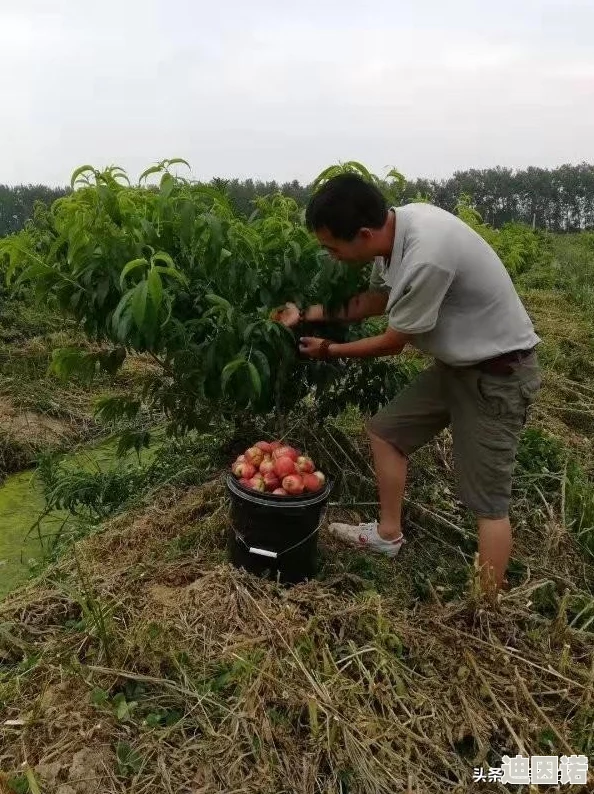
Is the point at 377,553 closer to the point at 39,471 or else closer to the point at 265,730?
the point at 265,730

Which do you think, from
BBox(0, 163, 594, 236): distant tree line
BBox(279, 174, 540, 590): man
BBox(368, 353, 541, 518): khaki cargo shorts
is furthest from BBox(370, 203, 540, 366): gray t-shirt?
BBox(0, 163, 594, 236): distant tree line

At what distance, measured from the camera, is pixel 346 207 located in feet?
7.29

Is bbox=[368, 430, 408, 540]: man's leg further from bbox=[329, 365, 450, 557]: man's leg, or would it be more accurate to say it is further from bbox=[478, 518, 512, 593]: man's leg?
bbox=[478, 518, 512, 593]: man's leg

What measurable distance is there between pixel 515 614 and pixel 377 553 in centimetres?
64

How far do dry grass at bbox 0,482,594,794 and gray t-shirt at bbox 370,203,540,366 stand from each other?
86 cm

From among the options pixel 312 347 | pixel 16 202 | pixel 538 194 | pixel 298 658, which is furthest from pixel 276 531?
pixel 538 194

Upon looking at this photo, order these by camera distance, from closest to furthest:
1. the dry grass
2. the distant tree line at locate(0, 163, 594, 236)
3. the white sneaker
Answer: the dry grass < the white sneaker < the distant tree line at locate(0, 163, 594, 236)

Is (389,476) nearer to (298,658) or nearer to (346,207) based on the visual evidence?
(298,658)

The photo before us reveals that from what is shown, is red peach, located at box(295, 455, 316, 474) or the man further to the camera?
red peach, located at box(295, 455, 316, 474)

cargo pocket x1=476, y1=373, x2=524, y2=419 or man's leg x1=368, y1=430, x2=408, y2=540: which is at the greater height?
cargo pocket x1=476, y1=373, x2=524, y2=419

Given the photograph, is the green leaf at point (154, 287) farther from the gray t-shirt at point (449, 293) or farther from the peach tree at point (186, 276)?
the gray t-shirt at point (449, 293)

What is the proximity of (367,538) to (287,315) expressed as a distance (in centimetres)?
97

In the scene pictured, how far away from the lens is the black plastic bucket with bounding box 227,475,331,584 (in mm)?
2424

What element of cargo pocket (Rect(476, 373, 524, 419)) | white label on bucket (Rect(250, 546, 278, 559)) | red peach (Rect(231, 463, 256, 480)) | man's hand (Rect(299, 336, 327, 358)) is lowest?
white label on bucket (Rect(250, 546, 278, 559))
